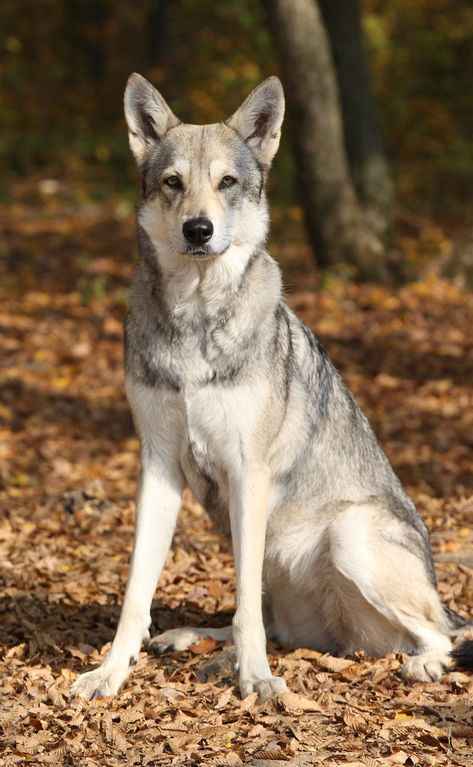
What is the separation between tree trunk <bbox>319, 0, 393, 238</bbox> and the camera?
544 inches

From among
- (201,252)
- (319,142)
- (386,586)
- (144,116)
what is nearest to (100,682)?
(386,586)

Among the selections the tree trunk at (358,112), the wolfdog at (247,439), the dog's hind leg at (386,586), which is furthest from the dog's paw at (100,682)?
the tree trunk at (358,112)

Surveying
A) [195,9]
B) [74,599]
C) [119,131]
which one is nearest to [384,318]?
[74,599]

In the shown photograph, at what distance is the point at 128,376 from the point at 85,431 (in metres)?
5.15

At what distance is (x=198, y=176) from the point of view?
4.87 meters

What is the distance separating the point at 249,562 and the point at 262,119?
2.28m

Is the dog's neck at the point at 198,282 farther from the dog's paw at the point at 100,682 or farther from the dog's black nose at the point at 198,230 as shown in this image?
the dog's paw at the point at 100,682

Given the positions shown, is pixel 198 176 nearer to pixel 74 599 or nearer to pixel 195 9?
pixel 74 599

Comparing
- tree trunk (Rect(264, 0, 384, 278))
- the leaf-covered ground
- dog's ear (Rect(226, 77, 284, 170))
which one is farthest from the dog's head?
tree trunk (Rect(264, 0, 384, 278))

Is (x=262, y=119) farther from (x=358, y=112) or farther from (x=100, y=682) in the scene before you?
(x=358, y=112)

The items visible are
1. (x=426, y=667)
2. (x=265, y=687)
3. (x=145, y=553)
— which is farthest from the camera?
(x=145, y=553)

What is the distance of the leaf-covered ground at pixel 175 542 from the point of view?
14.1ft

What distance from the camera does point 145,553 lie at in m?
5.07

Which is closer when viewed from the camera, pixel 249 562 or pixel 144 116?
pixel 249 562
